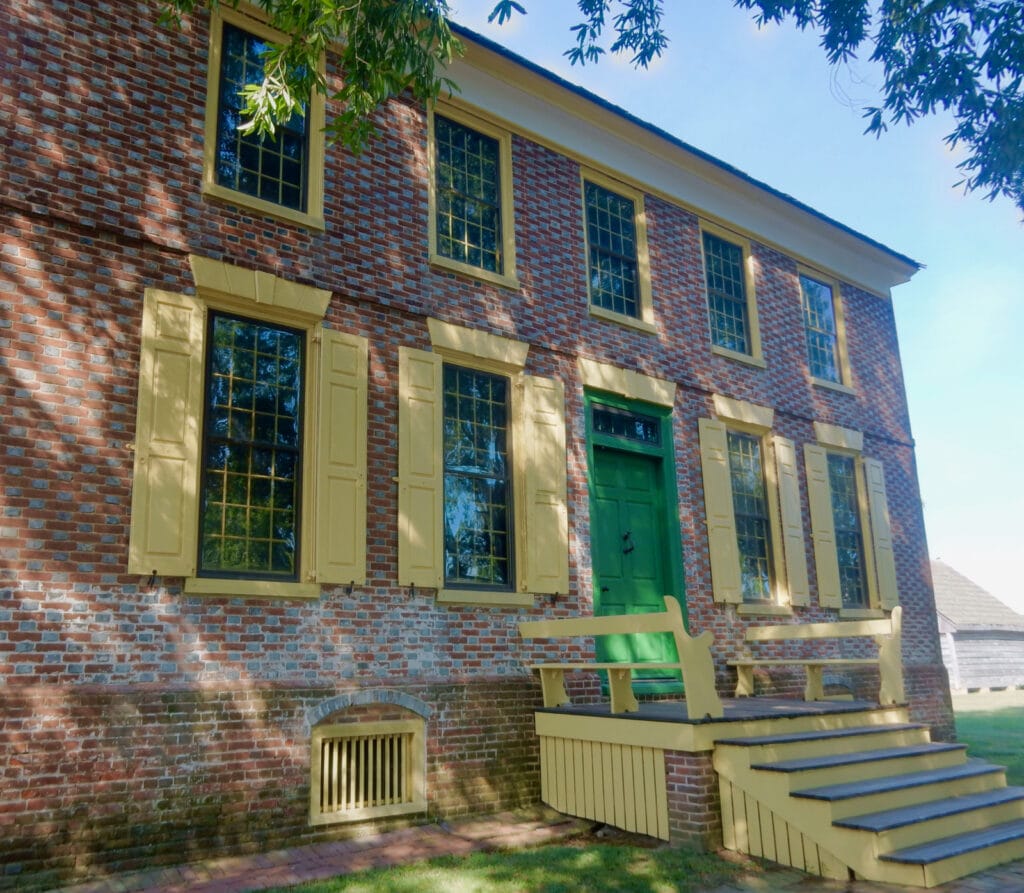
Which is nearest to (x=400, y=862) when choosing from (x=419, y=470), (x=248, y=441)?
(x=419, y=470)

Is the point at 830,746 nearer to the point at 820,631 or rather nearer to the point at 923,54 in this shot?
the point at 820,631

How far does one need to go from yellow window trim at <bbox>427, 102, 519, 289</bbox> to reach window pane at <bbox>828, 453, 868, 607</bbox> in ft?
19.0

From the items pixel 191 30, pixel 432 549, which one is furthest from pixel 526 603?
pixel 191 30

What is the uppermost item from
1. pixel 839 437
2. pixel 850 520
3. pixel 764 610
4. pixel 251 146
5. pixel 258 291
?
pixel 251 146

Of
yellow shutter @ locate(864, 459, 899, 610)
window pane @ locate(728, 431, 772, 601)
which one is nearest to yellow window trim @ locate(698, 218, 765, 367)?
window pane @ locate(728, 431, 772, 601)

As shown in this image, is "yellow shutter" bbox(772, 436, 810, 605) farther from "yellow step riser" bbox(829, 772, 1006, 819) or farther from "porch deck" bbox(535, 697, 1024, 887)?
"yellow step riser" bbox(829, 772, 1006, 819)

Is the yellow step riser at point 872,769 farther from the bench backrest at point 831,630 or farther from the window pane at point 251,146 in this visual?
the window pane at point 251,146

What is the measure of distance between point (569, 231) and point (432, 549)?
4142mm

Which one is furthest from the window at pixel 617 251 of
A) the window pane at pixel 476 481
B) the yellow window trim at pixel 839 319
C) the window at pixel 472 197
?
the yellow window trim at pixel 839 319

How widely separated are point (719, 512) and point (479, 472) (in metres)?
3.34

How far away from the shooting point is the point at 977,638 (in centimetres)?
2973

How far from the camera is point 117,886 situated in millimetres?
5938

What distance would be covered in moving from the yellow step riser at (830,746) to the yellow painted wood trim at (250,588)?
3415 millimetres

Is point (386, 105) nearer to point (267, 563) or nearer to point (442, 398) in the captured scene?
point (442, 398)
